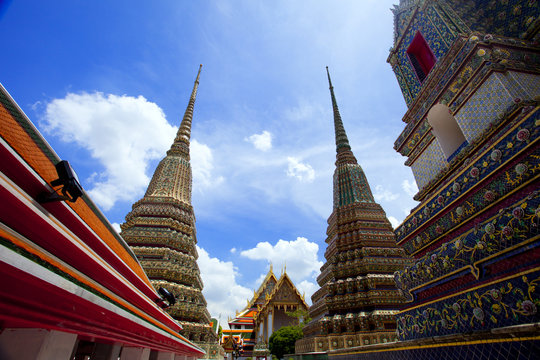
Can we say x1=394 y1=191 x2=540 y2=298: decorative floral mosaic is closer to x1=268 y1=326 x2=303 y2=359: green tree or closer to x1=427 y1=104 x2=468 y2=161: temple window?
x1=427 y1=104 x2=468 y2=161: temple window

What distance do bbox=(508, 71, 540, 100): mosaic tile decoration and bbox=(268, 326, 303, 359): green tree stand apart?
74.3ft

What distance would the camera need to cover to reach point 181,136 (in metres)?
18.8

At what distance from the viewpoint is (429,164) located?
14.9 ft

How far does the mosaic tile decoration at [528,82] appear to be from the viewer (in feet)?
10.3

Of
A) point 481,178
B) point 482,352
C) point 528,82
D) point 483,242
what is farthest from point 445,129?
point 482,352

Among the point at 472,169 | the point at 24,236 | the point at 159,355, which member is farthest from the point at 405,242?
the point at 159,355

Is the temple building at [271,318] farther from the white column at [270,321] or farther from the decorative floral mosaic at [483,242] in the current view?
the decorative floral mosaic at [483,242]

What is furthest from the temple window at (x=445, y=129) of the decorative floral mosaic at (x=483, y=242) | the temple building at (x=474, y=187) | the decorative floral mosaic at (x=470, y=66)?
the decorative floral mosaic at (x=483, y=242)

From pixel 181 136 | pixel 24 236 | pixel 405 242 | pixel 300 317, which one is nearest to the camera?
pixel 24 236

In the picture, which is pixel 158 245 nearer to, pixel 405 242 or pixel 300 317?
pixel 405 242

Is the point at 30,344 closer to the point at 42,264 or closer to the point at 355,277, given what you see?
the point at 42,264

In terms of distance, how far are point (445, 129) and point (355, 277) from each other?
372 inches

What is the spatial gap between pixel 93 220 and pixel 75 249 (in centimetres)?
234

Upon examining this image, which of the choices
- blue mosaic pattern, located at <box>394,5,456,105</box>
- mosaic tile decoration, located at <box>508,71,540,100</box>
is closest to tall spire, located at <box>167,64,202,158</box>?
blue mosaic pattern, located at <box>394,5,456,105</box>
